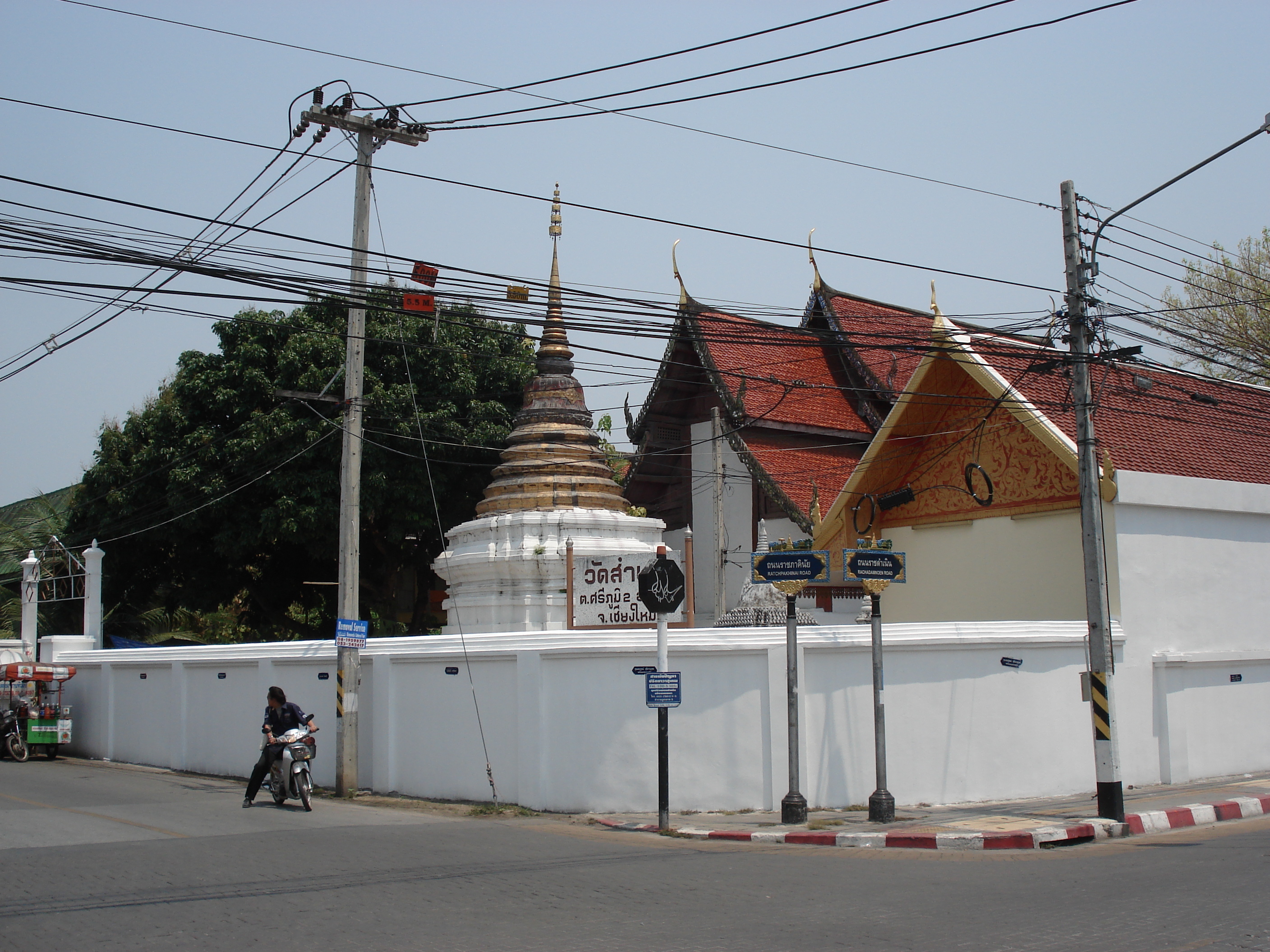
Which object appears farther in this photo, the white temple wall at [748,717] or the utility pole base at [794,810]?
the white temple wall at [748,717]

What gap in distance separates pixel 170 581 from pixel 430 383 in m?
9.60

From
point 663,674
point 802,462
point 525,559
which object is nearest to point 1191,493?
point 663,674

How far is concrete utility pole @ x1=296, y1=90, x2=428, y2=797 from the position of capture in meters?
15.7

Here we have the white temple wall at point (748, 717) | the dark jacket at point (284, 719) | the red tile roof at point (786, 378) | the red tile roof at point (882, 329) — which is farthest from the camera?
the red tile roof at point (882, 329)

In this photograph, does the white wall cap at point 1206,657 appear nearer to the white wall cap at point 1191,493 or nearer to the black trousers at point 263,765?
the white wall cap at point 1191,493

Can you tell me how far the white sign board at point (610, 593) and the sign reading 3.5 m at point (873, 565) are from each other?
3.47 m

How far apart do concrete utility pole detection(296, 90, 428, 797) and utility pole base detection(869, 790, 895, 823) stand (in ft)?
22.1

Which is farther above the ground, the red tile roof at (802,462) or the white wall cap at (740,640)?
the red tile roof at (802,462)

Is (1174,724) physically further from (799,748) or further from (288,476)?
(288,476)

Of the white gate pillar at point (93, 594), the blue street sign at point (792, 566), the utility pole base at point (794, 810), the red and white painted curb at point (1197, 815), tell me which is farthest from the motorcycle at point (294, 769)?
the white gate pillar at point (93, 594)

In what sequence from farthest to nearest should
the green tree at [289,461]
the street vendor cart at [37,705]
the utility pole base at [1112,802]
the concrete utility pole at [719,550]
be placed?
the green tree at [289,461] < the street vendor cart at [37,705] < the concrete utility pole at [719,550] < the utility pole base at [1112,802]

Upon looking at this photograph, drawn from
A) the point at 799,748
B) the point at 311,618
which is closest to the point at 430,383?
the point at 311,618

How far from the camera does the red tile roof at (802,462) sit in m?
25.2

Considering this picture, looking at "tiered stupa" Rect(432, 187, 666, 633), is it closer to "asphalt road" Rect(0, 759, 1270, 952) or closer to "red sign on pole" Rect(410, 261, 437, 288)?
"red sign on pole" Rect(410, 261, 437, 288)
